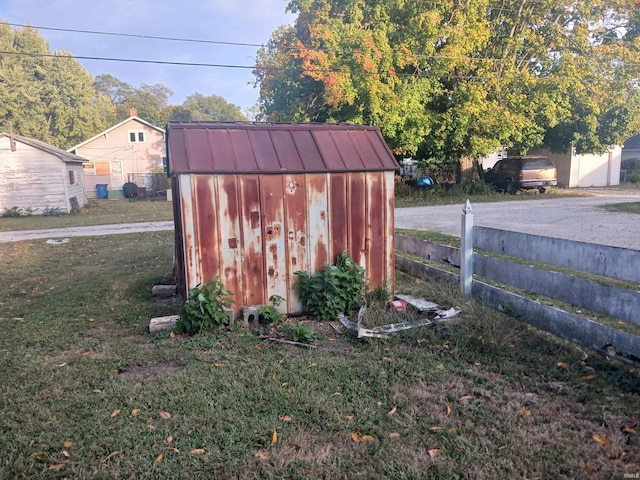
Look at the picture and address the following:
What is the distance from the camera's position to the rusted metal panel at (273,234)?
5.44 m

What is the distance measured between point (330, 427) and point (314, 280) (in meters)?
2.49

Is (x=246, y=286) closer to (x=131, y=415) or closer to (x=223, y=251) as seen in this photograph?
(x=223, y=251)

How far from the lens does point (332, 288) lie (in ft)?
18.0

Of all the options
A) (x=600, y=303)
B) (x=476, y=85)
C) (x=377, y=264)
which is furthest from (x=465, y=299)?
(x=476, y=85)

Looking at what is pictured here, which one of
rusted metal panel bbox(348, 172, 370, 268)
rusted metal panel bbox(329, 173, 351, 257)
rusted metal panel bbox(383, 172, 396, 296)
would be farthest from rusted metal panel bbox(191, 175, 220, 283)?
rusted metal panel bbox(383, 172, 396, 296)

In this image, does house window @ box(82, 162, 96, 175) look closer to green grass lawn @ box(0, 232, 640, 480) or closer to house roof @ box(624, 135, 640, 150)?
green grass lawn @ box(0, 232, 640, 480)

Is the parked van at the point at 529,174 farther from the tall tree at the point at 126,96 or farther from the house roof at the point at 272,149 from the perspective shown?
the tall tree at the point at 126,96

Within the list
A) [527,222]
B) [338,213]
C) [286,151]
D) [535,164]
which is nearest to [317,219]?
[338,213]

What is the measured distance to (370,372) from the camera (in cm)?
399

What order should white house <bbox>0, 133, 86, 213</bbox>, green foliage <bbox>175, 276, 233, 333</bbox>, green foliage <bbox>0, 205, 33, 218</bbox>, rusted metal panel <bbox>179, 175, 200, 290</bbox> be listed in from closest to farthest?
green foliage <bbox>175, 276, 233, 333</bbox>
rusted metal panel <bbox>179, 175, 200, 290</bbox>
green foliage <bbox>0, 205, 33, 218</bbox>
white house <bbox>0, 133, 86, 213</bbox>

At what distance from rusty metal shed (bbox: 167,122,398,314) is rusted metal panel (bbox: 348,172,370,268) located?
0.04 ft

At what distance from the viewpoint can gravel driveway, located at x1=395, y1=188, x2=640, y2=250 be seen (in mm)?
10297

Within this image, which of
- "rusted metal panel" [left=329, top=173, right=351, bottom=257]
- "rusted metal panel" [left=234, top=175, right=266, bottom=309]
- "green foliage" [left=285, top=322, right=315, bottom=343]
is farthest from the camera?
"rusted metal panel" [left=329, top=173, right=351, bottom=257]

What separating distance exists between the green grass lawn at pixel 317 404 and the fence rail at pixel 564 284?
17 cm
